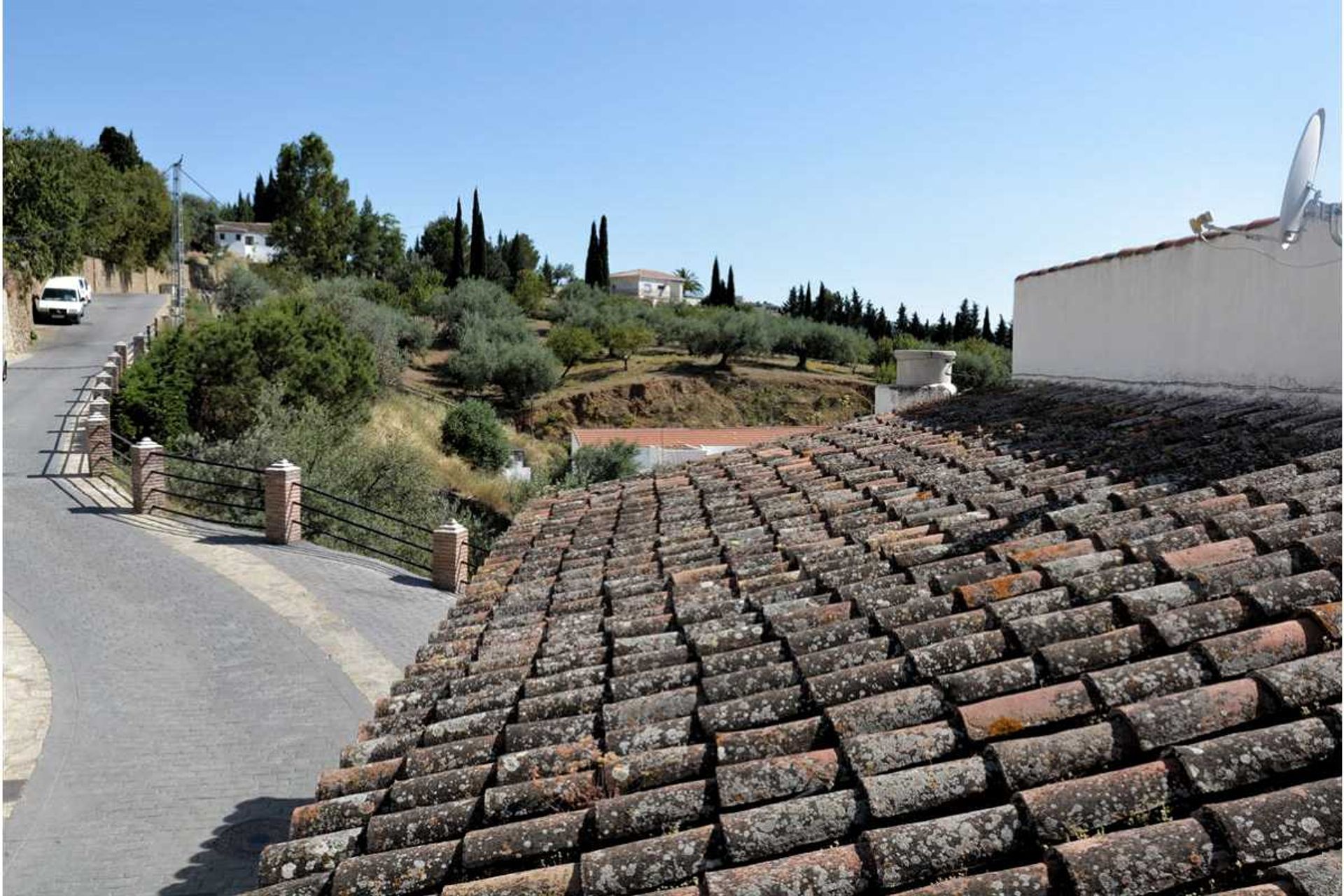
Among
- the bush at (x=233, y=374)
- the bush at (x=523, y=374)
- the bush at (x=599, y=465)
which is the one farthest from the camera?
the bush at (x=523, y=374)

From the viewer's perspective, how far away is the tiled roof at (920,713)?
2.28 m

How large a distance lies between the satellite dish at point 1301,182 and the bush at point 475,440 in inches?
1351

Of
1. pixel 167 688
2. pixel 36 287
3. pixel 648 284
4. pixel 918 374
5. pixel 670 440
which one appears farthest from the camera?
pixel 648 284

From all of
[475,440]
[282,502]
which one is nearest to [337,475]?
[282,502]

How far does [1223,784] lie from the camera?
2.24 m

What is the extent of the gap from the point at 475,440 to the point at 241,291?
1954cm

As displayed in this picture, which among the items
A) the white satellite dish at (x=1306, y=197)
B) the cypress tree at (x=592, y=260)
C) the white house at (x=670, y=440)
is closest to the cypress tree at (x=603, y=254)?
the cypress tree at (x=592, y=260)

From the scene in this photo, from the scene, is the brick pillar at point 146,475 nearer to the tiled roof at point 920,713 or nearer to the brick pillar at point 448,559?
the brick pillar at point 448,559

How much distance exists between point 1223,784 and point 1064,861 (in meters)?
0.42

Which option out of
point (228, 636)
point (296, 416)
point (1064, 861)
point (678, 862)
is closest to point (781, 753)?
point (678, 862)

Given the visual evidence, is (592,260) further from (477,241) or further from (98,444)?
(98,444)

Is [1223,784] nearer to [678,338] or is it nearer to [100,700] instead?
[100,700]

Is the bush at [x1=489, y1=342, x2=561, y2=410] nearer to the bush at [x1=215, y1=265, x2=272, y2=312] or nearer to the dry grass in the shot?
the dry grass

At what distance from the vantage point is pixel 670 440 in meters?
38.4
